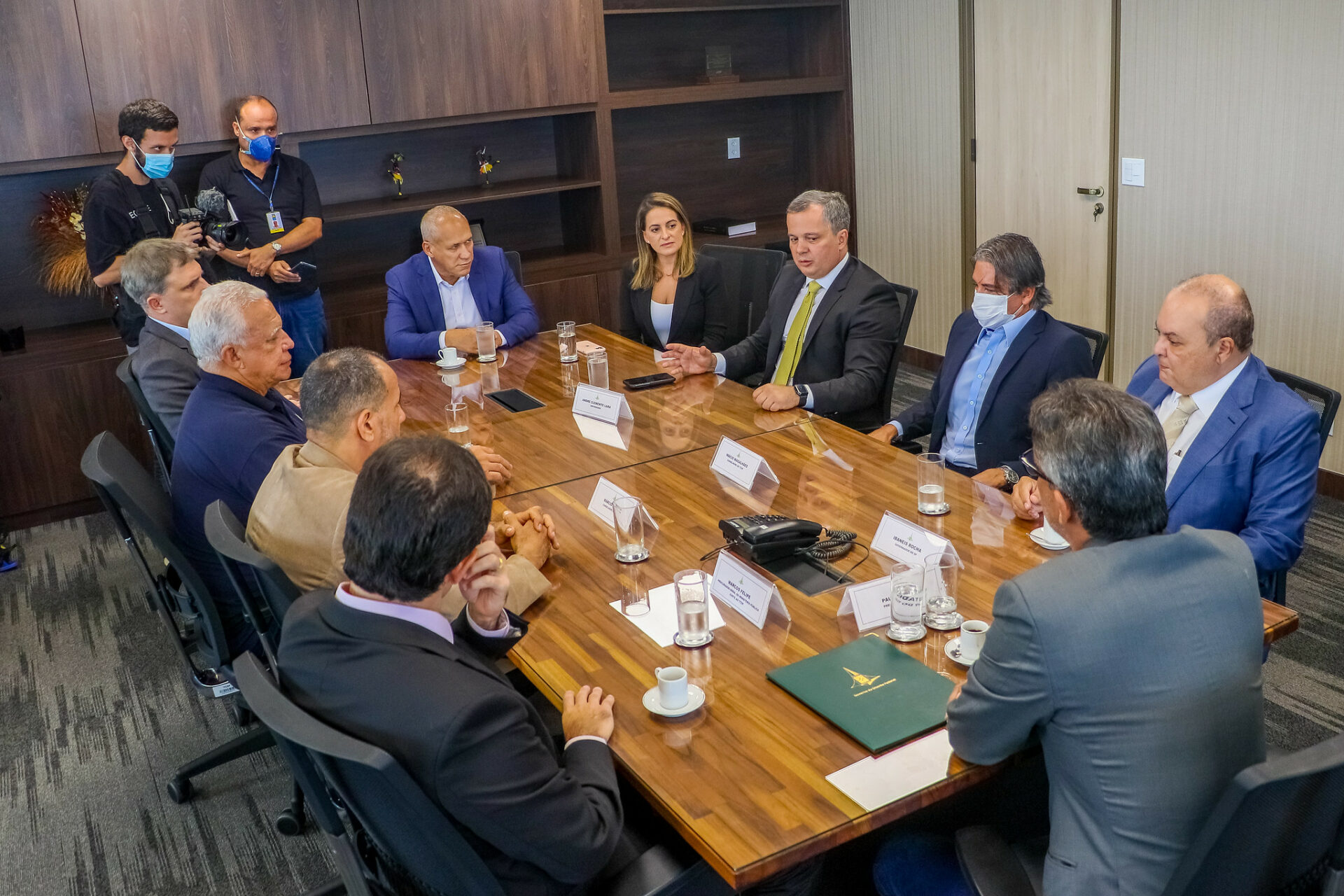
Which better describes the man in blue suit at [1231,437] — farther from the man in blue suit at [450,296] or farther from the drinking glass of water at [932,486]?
the man in blue suit at [450,296]

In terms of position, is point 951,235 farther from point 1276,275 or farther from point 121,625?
point 121,625

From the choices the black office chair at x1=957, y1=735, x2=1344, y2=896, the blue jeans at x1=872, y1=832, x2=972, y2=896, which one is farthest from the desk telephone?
the black office chair at x1=957, y1=735, x2=1344, y2=896

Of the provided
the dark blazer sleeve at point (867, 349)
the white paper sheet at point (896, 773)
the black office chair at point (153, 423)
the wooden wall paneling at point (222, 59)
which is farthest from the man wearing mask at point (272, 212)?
the white paper sheet at point (896, 773)

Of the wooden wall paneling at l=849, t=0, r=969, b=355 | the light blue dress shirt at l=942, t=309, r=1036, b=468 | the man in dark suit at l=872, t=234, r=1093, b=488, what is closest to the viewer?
the man in dark suit at l=872, t=234, r=1093, b=488

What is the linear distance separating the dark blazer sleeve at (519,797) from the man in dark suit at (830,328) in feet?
7.13

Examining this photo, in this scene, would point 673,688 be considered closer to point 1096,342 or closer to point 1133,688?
point 1133,688

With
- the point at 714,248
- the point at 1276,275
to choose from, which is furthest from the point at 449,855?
the point at 1276,275

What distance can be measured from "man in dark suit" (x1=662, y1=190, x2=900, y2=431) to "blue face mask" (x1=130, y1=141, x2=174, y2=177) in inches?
99.3

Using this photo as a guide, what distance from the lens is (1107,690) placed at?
1.58m

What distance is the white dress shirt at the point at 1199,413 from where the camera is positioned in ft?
8.68

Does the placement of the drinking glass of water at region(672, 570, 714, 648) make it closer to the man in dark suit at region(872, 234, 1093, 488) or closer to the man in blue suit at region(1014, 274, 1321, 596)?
the man in blue suit at region(1014, 274, 1321, 596)

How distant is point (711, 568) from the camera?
8.09 feet

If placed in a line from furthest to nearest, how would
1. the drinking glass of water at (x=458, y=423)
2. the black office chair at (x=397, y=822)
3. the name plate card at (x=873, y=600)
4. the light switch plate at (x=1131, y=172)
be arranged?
the light switch plate at (x=1131, y=172) → the drinking glass of water at (x=458, y=423) → the name plate card at (x=873, y=600) → the black office chair at (x=397, y=822)

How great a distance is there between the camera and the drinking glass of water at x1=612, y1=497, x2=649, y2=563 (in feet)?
8.13
